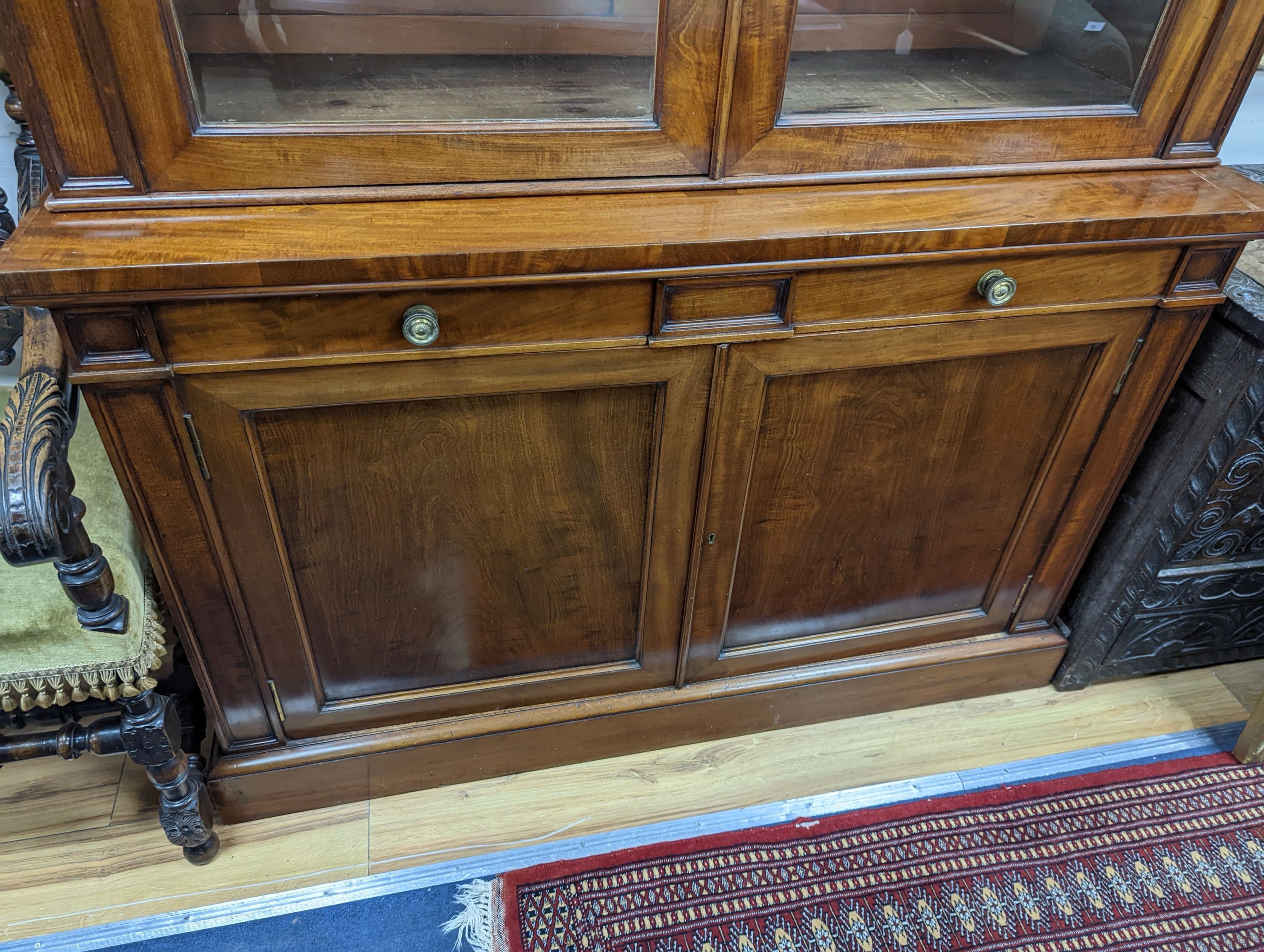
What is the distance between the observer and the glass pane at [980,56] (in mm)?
828

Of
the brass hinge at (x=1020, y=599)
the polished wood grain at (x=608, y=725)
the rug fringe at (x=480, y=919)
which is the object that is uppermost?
the brass hinge at (x=1020, y=599)

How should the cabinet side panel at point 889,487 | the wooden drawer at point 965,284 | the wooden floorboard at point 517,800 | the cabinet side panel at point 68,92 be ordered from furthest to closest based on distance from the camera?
the wooden floorboard at point 517,800, the cabinet side panel at point 889,487, the wooden drawer at point 965,284, the cabinet side panel at point 68,92

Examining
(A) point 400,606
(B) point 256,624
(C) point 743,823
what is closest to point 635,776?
(C) point 743,823

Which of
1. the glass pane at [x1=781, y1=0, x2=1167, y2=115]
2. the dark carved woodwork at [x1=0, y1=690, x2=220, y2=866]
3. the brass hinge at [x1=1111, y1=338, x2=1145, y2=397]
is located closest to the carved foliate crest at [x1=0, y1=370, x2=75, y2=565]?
the dark carved woodwork at [x1=0, y1=690, x2=220, y2=866]

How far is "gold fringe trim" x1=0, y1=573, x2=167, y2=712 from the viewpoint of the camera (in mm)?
838

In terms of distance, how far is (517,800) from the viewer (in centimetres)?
117

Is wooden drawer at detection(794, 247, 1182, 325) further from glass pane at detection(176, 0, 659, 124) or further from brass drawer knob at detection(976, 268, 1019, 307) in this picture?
glass pane at detection(176, 0, 659, 124)

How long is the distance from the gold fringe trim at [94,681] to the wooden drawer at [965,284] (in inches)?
27.2

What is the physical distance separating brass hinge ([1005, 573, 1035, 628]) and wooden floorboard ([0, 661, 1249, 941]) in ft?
0.46

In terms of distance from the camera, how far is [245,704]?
1021mm

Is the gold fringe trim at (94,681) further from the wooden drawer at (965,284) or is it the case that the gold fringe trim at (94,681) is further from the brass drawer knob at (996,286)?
the brass drawer knob at (996,286)

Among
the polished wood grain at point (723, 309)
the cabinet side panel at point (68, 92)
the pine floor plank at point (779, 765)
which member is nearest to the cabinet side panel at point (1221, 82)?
the polished wood grain at point (723, 309)

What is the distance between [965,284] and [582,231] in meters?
0.38

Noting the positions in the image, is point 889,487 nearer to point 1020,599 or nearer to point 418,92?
point 1020,599
